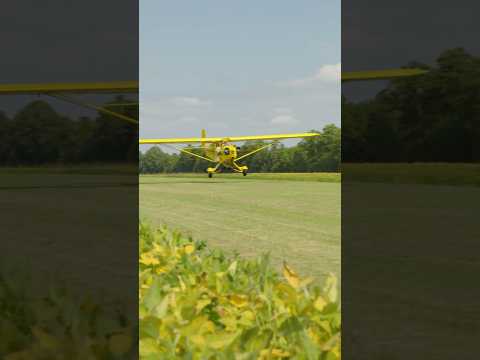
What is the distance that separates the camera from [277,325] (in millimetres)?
2244

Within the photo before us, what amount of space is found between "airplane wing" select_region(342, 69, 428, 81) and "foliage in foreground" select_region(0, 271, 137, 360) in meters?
1.45

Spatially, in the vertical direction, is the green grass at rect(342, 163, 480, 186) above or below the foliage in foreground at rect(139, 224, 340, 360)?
above

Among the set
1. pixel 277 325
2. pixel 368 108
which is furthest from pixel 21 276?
pixel 368 108

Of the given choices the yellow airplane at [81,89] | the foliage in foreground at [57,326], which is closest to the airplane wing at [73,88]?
the yellow airplane at [81,89]

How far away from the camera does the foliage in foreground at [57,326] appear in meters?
1.91

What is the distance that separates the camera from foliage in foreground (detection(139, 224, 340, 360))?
6.40ft

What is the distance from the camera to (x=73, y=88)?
8.38 feet

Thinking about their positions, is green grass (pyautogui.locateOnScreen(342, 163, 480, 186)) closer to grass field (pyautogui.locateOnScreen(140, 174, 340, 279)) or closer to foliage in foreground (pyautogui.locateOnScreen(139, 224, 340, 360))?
foliage in foreground (pyautogui.locateOnScreen(139, 224, 340, 360))

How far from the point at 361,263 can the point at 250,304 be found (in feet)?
5.70

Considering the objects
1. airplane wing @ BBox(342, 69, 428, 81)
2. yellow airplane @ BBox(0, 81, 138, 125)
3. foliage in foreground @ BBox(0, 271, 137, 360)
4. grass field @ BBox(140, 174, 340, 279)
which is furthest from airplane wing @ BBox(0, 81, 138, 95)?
grass field @ BBox(140, 174, 340, 279)

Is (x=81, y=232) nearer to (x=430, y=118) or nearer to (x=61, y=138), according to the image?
(x=61, y=138)

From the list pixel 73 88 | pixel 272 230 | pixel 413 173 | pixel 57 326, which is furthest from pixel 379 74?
pixel 272 230

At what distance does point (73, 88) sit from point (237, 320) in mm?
1564

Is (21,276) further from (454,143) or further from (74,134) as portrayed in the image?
(454,143)
